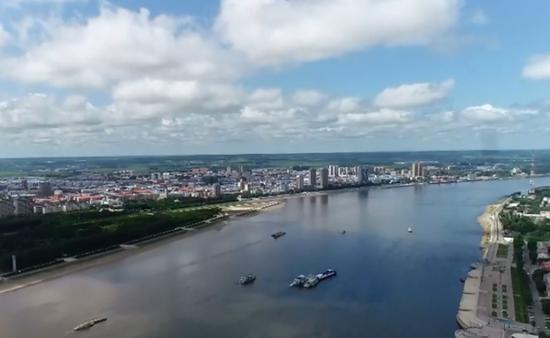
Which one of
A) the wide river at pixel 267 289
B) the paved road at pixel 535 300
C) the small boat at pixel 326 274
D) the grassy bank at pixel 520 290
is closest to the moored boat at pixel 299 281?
the wide river at pixel 267 289

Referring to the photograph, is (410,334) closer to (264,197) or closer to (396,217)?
(396,217)

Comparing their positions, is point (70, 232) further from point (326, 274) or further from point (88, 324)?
point (326, 274)

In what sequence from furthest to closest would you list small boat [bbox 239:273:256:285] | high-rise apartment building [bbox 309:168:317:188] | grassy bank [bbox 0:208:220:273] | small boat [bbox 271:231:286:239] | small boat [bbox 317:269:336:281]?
high-rise apartment building [bbox 309:168:317:188], small boat [bbox 271:231:286:239], grassy bank [bbox 0:208:220:273], small boat [bbox 317:269:336:281], small boat [bbox 239:273:256:285]

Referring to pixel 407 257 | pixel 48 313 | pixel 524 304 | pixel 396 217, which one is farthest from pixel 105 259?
pixel 396 217

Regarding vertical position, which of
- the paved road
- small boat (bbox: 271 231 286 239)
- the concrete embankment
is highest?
the paved road

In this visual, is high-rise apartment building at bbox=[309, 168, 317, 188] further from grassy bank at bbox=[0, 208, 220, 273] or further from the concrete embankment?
grassy bank at bbox=[0, 208, 220, 273]

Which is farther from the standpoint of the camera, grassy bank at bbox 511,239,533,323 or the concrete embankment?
the concrete embankment

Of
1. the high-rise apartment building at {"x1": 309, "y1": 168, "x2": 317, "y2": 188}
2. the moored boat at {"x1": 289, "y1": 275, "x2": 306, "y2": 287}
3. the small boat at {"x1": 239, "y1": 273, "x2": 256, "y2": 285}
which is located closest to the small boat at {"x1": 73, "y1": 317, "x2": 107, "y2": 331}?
the small boat at {"x1": 239, "y1": 273, "x2": 256, "y2": 285}
